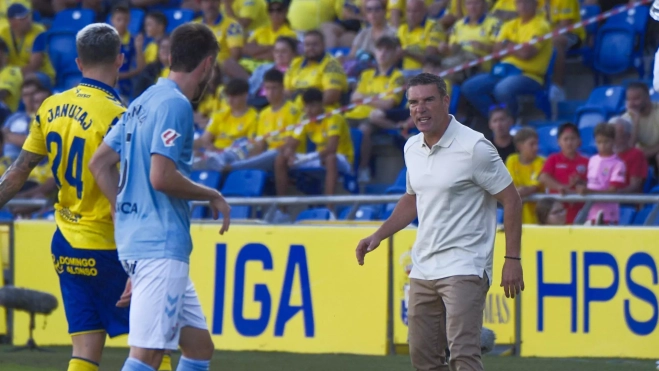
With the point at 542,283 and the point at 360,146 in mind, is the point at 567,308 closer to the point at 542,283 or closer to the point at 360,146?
the point at 542,283

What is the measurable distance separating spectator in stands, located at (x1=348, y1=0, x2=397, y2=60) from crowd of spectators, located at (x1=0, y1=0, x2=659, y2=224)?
1cm

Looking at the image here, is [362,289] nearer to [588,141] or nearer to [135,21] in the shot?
[588,141]

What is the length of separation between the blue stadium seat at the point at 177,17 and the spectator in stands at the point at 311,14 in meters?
1.81

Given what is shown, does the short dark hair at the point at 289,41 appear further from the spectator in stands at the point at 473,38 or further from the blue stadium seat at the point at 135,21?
the blue stadium seat at the point at 135,21

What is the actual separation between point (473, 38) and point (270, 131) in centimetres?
258

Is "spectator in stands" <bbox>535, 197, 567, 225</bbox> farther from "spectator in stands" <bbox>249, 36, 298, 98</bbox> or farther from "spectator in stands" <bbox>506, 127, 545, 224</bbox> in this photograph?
"spectator in stands" <bbox>249, 36, 298, 98</bbox>

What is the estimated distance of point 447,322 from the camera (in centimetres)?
567

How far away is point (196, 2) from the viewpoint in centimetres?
1636

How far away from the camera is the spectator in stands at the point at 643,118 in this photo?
1111 cm

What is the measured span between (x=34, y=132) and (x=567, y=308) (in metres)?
4.86

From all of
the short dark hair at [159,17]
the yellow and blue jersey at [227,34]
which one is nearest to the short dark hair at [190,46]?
the yellow and blue jersey at [227,34]

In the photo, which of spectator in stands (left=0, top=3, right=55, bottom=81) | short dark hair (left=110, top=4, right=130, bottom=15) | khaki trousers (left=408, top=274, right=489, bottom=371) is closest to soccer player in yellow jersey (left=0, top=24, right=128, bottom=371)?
khaki trousers (left=408, top=274, right=489, bottom=371)

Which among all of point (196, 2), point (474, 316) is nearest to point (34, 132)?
point (474, 316)

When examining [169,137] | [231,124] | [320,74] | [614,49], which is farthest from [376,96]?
[169,137]
